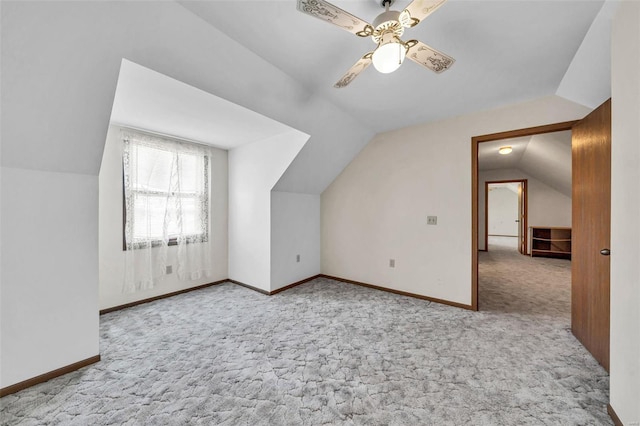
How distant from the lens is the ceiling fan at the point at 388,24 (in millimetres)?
1164

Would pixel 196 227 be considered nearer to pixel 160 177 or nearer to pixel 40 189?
pixel 160 177

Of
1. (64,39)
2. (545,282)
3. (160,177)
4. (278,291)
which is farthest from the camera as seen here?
(545,282)

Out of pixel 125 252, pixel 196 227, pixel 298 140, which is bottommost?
pixel 125 252

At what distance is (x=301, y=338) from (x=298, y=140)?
225cm

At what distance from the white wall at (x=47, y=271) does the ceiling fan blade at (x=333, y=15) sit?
203 centimetres

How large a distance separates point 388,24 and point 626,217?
1.61m

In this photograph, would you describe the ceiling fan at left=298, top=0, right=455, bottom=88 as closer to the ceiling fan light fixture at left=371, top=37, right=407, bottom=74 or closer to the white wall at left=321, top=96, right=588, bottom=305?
the ceiling fan light fixture at left=371, top=37, right=407, bottom=74

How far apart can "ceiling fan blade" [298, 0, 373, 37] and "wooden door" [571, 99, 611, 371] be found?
1898 millimetres

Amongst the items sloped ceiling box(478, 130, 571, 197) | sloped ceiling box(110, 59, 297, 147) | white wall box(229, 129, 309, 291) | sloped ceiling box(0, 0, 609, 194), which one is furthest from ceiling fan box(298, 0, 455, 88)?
sloped ceiling box(478, 130, 571, 197)

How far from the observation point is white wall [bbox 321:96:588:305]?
2.86m

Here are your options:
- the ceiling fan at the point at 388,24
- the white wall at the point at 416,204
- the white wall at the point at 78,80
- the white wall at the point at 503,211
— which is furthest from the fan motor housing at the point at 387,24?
the white wall at the point at 503,211

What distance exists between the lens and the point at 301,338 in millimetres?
2230

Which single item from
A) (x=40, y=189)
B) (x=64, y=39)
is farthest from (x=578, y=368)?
(x=40, y=189)

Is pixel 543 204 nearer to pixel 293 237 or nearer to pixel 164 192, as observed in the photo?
pixel 293 237
